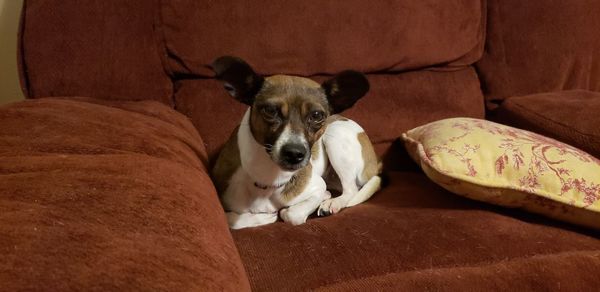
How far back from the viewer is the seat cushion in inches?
34.8

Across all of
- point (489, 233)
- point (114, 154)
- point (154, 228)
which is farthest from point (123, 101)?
point (489, 233)

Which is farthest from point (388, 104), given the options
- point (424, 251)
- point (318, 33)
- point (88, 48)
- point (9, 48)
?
point (9, 48)

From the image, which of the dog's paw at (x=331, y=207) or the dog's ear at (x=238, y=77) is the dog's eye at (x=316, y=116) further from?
the dog's paw at (x=331, y=207)

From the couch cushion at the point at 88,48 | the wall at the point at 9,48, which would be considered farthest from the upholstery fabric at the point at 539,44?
the wall at the point at 9,48

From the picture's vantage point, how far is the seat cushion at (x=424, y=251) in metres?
0.88

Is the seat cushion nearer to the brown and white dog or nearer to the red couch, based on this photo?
the red couch

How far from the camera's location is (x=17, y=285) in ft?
1.65

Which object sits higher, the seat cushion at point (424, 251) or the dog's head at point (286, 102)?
the dog's head at point (286, 102)

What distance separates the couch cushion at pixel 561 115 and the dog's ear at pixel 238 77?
0.84 metres

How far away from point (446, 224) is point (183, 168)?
589 millimetres

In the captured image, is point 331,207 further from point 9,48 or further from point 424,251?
point 9,48

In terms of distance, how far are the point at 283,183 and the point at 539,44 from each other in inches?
40.3

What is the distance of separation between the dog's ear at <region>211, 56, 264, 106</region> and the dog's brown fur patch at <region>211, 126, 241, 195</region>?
0.53 ft

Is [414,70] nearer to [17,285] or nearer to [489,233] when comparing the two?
[489,233]
